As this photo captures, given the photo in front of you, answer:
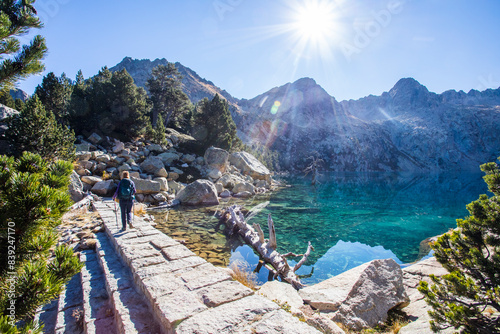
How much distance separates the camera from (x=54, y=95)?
22.8 meters

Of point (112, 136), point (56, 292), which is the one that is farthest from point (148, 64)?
point (56, 292)

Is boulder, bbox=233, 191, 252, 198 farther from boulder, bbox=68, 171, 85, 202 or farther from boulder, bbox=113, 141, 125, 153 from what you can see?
boulder, bbox=68, 171, 85, 202

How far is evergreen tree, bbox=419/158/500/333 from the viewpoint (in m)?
2.81

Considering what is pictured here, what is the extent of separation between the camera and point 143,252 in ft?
16.5

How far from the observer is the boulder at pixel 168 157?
2352cm

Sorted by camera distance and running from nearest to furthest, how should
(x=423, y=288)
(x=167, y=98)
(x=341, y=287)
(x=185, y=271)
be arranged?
(x=423, y=288)
(x=185, y=271)
(x=341, y=287)
(x=167, y=98)

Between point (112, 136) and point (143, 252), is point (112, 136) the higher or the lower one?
the higher one


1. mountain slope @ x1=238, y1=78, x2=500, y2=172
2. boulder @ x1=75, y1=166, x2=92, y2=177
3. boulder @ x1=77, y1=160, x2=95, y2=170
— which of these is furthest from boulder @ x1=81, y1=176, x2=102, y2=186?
mountain slope @ x1=238, y1=78, x2=500, y2=172

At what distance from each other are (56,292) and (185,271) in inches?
105

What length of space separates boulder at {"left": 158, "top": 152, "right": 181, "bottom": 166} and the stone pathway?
19.0 m

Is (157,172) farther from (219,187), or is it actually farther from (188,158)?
(219,187)

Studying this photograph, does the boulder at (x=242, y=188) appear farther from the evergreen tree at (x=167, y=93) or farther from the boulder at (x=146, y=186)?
the evergreen tree at (x=167, y=93)

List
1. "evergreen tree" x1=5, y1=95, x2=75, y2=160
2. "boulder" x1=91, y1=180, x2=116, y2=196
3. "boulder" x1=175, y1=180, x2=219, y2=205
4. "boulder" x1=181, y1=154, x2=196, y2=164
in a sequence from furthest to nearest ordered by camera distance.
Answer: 1. "boulder" x1=181, y1=154, x2=196, y2=164
2. "boulder" x1=175, y1=180, x2=219, y2=205
3. "boulder" x1=91, y1=180, x2=116, y2=196
4. "evergreen tree" x1=5, y1=95, x2=75, y2=160

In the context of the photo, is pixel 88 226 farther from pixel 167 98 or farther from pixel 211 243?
pixel 167 98
